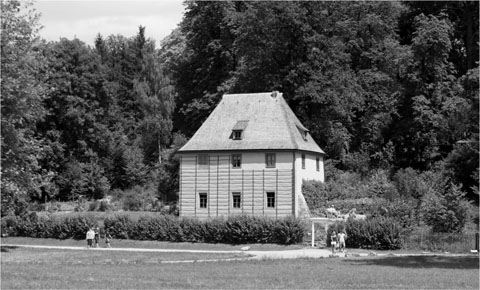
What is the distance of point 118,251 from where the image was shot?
139 feet

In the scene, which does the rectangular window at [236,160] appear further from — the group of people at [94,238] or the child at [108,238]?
the group of people at [94,238]

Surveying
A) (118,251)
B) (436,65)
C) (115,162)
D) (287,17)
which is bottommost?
(118,251)

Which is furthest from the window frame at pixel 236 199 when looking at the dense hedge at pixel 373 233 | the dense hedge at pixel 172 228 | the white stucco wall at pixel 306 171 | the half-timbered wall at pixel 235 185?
the dense hedge at pixel 373 233

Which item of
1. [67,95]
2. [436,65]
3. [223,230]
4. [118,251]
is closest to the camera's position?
[118,251]

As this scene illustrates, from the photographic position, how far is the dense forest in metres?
54.9

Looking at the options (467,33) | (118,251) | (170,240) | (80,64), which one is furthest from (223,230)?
(80,64)

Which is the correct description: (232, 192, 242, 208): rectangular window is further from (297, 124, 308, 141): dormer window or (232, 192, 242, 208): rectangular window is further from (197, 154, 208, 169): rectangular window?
(297, 124, 308, 141): dormer window

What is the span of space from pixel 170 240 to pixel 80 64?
31.9m

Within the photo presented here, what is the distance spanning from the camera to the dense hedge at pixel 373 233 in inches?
1656

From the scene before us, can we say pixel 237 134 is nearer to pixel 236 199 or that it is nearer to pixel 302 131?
pixel 236 199

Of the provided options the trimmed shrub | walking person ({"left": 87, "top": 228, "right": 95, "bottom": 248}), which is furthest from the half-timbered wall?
walking person ({"left": 87, "top": 228, "right": 95, "bottom": 248})

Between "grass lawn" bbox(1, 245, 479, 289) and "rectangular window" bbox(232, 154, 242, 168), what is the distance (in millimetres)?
18168

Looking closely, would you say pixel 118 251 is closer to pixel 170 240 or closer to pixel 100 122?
pixel 170 240

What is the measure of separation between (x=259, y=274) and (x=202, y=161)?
29.7 metres
